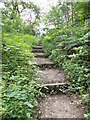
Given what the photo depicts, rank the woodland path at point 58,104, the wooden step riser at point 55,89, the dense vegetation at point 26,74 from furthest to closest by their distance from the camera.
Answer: the wooden step riser at point 55,89
the woodland path at point 58,104
the dense vegetation at point 26,74

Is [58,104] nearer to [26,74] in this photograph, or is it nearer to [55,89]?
[55,89]

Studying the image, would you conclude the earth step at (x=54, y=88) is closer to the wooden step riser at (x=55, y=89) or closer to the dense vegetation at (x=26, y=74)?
→ the wooden step riser at (x=55, y=89)

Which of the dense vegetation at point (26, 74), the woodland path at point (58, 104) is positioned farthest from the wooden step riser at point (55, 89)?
the dense vegetation at point (26, 74)

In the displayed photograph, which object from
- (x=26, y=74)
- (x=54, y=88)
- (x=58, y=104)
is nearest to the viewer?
(x=58, y=104)

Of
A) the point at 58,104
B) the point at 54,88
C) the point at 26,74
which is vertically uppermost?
the point at 26,74

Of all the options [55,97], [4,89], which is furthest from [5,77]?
[55,97]

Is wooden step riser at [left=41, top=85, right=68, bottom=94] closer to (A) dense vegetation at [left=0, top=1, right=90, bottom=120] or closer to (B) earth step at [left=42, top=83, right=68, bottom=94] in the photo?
(B) earth step at [left=42, top=83, right=68, bottom=94]

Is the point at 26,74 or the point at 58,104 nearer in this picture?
the point at 58,104

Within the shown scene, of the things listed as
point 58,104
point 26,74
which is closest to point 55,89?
point 58,104

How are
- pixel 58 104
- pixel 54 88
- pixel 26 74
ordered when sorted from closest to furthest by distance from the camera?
pixel 58 104 < pixel 26 74 < pixel 54 88

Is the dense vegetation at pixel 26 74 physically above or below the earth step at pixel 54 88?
above

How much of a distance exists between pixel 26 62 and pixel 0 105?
114cm

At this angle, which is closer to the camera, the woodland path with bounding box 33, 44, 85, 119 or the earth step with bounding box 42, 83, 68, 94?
the woodland path with bounding box 33, 44, 85, 119

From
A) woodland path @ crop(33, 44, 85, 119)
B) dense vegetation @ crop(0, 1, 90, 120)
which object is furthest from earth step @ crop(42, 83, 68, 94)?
dense vegetation @ crop(0, 1, 90, 120)
